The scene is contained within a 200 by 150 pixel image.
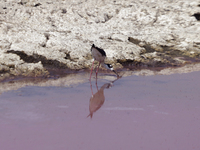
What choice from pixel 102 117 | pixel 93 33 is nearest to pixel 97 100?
pixel 102 117

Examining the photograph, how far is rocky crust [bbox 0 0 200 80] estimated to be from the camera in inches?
370

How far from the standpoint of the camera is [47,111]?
5.08 meters

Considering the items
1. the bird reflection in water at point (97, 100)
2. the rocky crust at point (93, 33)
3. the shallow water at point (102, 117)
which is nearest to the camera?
the shallow water at point (102, 117)

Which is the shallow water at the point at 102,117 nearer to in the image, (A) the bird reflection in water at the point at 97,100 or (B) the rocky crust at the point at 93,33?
(A) the bird reflection in water at the point at 97,100

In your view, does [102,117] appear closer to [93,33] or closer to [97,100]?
[97,100]

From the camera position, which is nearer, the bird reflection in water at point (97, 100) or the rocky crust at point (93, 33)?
the bird reflection in water at point (97, 100)

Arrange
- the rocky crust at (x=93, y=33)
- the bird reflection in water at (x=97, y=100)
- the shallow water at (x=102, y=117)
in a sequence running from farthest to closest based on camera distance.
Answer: the rocky crust at (x=93, y=33), the bird reflection in water at (x=97, y=100), the shallow water at (x=102, y=117)

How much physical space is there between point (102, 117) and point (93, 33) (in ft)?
25.6

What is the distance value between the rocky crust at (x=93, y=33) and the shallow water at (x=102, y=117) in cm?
264

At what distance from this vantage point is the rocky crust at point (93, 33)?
9406 millimetres

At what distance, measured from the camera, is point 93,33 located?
12.0 m

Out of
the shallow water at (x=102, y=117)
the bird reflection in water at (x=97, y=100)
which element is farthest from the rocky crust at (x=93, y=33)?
the shallow water at (x=102, y=117)

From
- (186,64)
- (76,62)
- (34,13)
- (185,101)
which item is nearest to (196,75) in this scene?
(186,64)

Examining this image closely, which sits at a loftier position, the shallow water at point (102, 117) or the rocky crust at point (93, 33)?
the rocky crust at point (93, 33)
